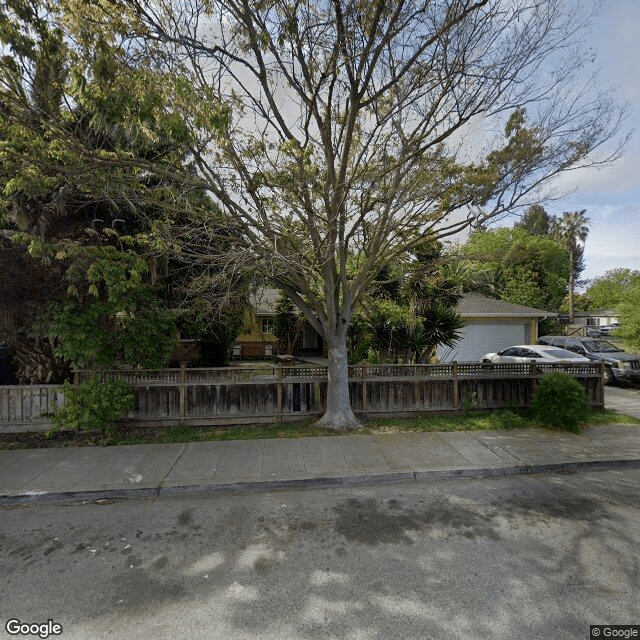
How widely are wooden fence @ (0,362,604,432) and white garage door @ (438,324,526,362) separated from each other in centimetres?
889

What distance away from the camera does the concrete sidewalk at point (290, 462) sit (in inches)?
203

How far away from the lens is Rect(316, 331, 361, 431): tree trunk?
25.0 ft

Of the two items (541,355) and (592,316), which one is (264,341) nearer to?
(541,355)

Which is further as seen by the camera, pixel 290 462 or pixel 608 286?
pixel 608 286

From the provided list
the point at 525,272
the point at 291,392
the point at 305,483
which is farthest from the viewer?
the point at 525,272

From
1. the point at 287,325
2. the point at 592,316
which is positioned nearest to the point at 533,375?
the point at 287,325

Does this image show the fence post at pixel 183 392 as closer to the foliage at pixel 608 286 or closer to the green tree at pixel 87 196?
the green tree at pixel 87 196

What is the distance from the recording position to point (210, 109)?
5.81m

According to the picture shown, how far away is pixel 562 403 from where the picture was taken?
746 cm

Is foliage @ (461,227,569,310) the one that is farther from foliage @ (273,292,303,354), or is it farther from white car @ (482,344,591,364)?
foliage @ (273,292,303,354)

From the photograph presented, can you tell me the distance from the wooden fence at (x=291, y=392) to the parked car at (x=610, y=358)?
4767mm

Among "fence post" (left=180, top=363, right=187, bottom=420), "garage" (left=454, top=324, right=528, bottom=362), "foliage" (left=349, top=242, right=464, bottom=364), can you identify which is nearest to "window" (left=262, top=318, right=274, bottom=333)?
"garage" (left=454, top=324, right=528, bottom=362)

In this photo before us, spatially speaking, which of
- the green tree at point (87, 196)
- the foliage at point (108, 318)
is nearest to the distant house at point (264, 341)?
the green tree at point (87, 196)

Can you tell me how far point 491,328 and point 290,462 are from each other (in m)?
15.2
